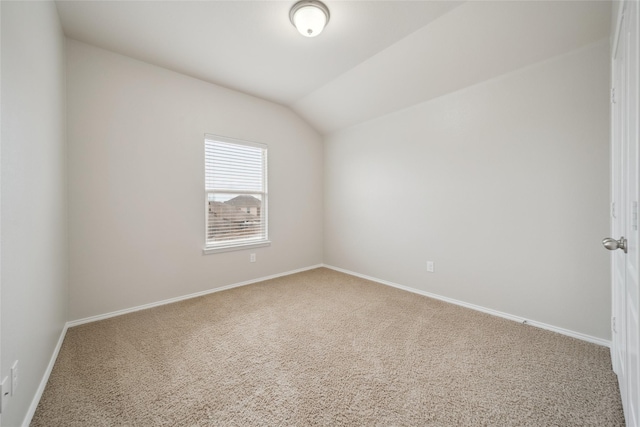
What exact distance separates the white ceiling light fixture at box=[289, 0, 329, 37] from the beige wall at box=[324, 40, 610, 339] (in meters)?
1.69

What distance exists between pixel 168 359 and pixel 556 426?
7.88 feet

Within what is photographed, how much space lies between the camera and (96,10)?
209cm

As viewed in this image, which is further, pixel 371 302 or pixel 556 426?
pixel 371 302

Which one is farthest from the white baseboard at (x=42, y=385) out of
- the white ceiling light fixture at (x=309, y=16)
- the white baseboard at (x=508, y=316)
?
the white baseboard at (x=508, y=316)

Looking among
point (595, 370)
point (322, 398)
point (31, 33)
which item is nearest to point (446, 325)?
point (595, 370)

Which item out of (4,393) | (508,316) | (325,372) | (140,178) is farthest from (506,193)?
(140,178)

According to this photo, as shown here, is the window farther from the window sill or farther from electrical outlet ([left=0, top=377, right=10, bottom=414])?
electrical outlet ([left=0, top=377, right=10, bottom=414])

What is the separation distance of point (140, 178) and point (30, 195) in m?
1.39

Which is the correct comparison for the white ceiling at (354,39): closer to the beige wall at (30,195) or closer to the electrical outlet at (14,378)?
the beige wall at (30,195)

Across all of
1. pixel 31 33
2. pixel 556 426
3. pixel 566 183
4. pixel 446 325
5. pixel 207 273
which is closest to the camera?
pixel 556 426

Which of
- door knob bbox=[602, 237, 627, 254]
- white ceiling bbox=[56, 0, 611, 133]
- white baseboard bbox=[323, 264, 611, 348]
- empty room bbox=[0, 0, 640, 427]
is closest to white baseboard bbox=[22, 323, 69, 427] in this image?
empty room bbox=[0, 0, 640, 427]

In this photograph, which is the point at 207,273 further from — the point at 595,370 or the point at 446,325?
the point at 595,370

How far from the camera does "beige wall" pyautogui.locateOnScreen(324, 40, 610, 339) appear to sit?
2121mm

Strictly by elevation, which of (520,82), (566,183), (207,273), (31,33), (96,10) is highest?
(96,10)
